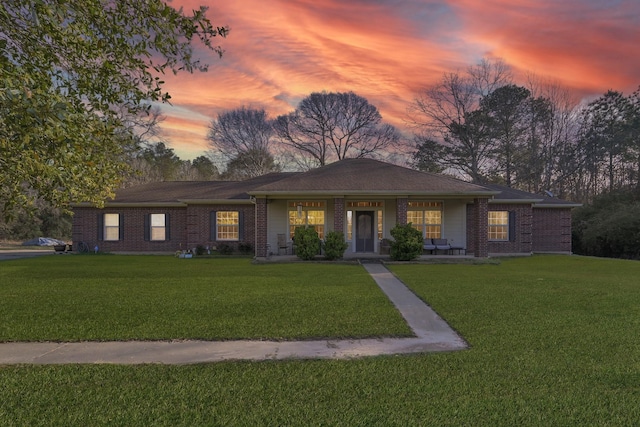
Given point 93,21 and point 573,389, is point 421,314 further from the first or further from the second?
point 93,21

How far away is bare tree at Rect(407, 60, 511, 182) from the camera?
3281 cm

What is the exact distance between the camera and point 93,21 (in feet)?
18.5

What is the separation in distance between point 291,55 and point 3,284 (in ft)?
42.1

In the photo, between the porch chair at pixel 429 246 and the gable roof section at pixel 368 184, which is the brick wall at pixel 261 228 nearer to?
the gable roof section at pixel 368 184

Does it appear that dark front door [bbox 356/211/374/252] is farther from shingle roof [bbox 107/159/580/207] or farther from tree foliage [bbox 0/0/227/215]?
tree foliage [bbox 0/0/227/215]

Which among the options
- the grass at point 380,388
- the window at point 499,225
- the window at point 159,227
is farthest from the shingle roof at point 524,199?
the window at point 159,227

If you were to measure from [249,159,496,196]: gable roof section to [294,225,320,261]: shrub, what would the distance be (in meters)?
1.65

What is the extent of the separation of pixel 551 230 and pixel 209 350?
2094 cm

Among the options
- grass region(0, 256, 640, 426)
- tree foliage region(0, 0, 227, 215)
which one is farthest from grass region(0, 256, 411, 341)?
tree foliage region(0, 0, 227, 215)

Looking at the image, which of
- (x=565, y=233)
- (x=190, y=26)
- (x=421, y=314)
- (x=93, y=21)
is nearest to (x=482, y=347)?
(x=421, y=314)

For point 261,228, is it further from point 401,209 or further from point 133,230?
point 133,230

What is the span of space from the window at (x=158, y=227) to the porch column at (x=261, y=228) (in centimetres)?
644

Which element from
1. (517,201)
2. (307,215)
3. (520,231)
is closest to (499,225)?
(520,231)

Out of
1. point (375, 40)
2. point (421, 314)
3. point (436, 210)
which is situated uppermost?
point (375, 40)
